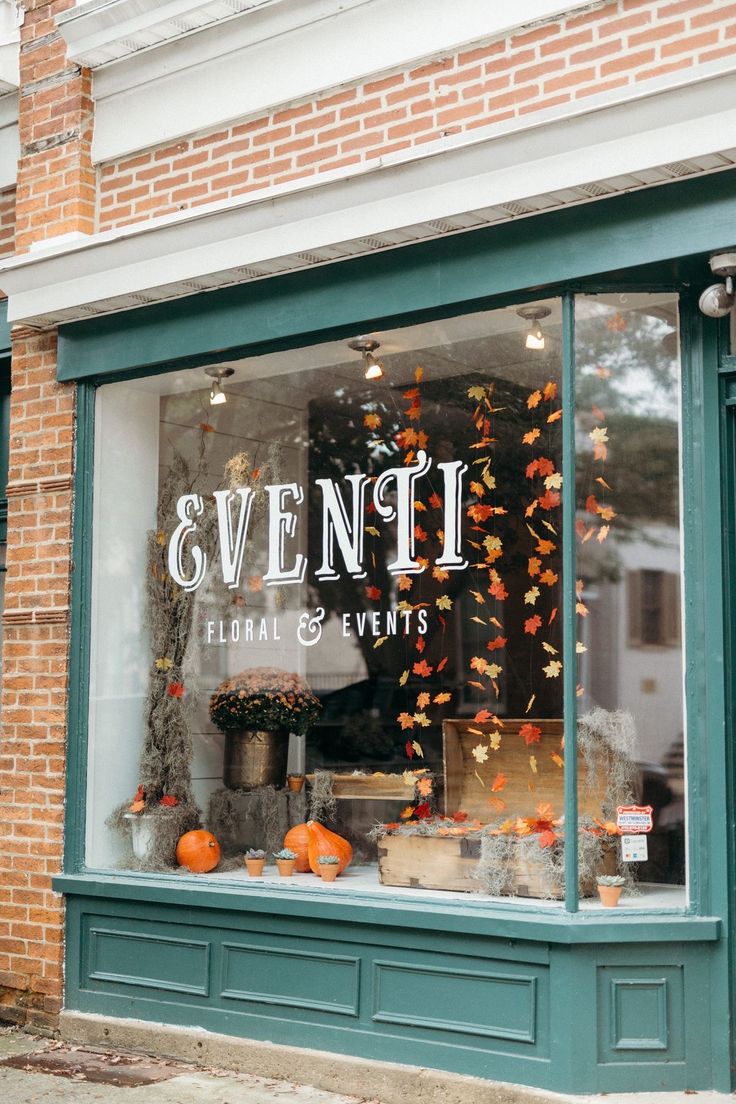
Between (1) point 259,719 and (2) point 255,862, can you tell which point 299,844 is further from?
(1) point 259,719

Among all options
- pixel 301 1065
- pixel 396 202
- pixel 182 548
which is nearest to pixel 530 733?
pixel 301 1065

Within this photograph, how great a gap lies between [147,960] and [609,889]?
8.48 ft

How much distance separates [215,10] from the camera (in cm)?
674

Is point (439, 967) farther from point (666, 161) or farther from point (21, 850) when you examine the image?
point (666, 161)

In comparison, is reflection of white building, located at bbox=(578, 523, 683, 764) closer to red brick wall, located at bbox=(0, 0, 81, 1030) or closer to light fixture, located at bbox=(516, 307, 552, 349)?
light fixture, located at bbox=(516, 307, 552, 349)

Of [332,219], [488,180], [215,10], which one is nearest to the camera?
[488,180]

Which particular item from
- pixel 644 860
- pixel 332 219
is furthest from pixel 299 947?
pixel 332 219

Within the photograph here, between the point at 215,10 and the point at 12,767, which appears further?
the point at 12,767

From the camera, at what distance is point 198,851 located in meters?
6.87

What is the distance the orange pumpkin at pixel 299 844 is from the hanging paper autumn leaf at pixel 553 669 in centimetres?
164

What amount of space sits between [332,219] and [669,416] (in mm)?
1788

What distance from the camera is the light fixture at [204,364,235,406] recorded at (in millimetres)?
6974

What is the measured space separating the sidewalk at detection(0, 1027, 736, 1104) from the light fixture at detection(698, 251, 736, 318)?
3.16 m

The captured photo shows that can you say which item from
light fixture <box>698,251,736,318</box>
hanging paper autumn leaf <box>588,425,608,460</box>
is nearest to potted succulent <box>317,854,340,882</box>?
hanging paper autumn leaf <box>588,425,608,460</box>
